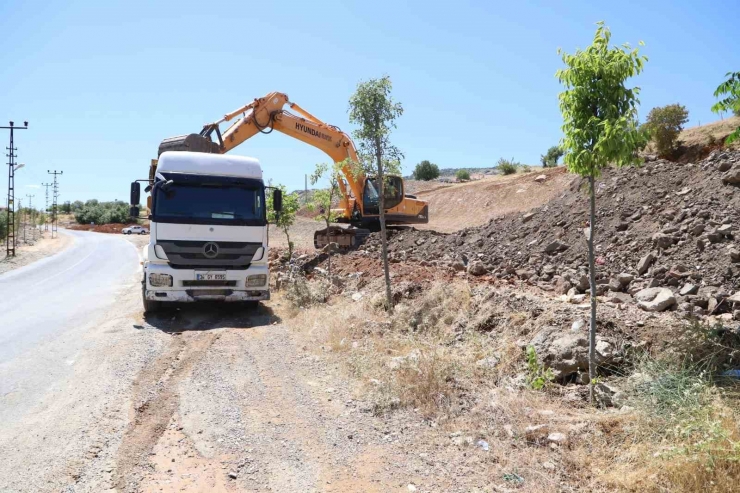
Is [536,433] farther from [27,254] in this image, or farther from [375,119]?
[27,254]

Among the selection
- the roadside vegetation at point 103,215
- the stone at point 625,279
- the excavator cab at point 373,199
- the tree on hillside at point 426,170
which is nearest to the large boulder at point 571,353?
the stone at point 625,279

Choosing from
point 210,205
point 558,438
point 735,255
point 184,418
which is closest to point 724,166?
point 735,255

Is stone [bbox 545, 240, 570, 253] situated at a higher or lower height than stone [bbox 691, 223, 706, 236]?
lower

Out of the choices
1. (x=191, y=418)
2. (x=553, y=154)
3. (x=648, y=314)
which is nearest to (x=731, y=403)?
(x=648, y=314)

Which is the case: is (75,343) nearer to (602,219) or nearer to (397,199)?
(602,219)

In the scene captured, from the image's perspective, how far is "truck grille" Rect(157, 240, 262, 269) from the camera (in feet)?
33.4

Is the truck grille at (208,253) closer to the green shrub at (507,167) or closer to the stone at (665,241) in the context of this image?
the stone at (665,241)

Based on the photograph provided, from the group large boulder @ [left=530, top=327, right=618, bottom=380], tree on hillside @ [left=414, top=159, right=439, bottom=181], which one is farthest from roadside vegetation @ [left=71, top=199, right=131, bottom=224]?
large boulder @ [left=530, top=327, right=618, bottom=380]

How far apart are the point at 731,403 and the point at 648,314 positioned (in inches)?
85.3

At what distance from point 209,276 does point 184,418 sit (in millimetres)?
5285

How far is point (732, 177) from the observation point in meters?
10.3

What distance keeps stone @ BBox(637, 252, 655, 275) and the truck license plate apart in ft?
25.2

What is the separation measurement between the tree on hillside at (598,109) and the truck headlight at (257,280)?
23.3 ft

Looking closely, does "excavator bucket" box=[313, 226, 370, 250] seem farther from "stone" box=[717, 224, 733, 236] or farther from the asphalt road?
"stone" box=[717, 224, 733, 236]
